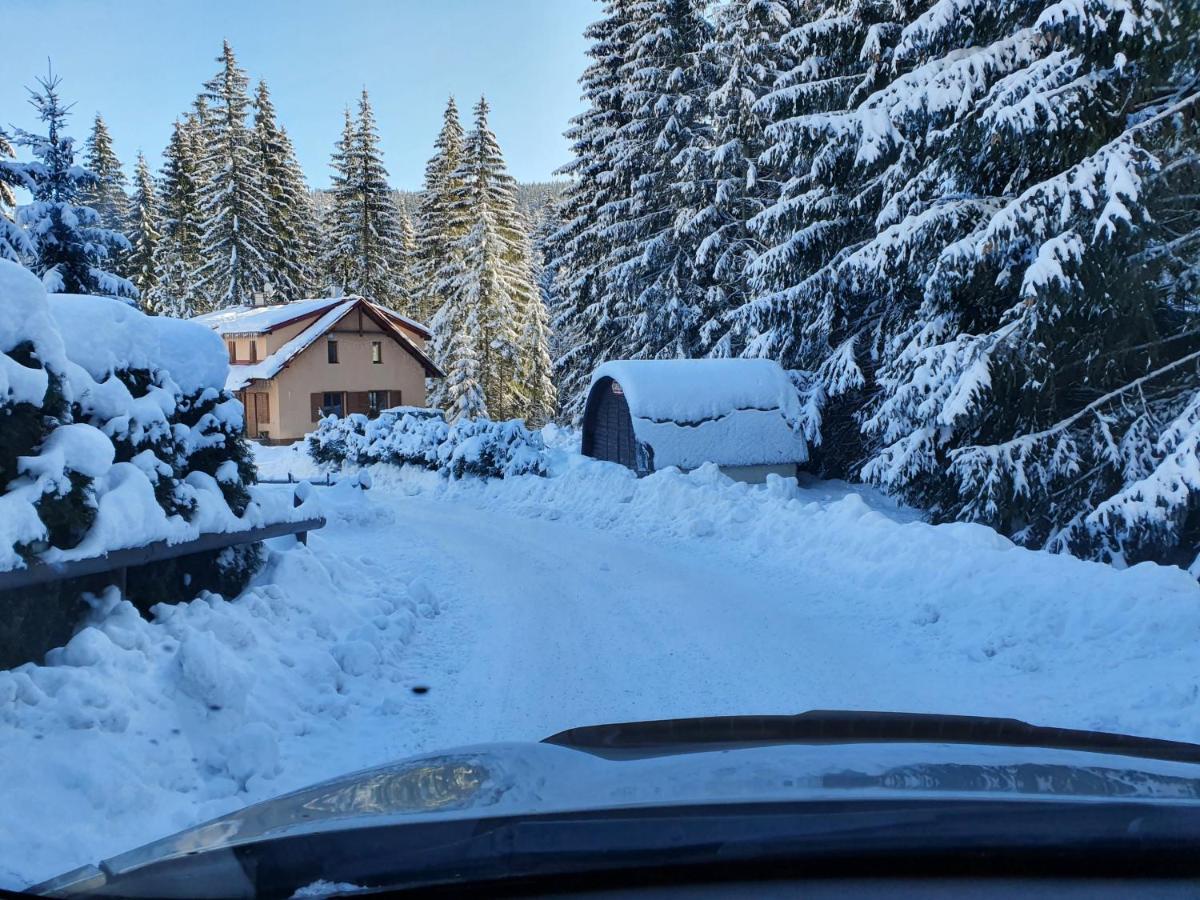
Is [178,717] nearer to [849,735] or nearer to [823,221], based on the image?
[849,735]

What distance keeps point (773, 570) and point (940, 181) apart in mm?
9465

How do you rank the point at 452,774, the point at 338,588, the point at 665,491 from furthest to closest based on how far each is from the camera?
the point at 665,491, the point at 338,588, the point at 452,774

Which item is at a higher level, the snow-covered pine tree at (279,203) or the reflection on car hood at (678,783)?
the snow-covered pine tree at (279,203)

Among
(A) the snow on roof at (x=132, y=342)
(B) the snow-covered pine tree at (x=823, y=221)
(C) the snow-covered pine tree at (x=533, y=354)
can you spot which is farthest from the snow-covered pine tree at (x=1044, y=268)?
(C) the snow-covered pine tree at (x=533, y=354)

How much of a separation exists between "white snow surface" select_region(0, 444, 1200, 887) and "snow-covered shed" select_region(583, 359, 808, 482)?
7121 mm

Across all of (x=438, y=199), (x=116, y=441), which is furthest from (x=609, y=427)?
(x=438, y=199)

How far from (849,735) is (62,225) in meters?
25.5

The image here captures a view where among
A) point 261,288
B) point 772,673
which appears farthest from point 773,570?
point 261,288

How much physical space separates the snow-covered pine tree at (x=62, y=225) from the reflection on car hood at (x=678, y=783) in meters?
23.7

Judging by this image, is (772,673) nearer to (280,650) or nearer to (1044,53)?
(280,650)

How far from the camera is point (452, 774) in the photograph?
2.57 m

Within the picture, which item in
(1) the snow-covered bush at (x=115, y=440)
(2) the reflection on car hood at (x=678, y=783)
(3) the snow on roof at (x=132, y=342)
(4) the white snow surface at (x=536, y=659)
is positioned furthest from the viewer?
(3) the snow on roof at (x=132, y=342)

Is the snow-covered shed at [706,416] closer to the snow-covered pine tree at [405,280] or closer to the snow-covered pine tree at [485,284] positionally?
the snow-covered pine tree at [485,284]

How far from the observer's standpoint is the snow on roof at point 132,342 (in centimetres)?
653
